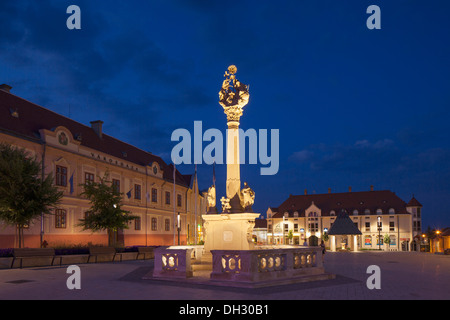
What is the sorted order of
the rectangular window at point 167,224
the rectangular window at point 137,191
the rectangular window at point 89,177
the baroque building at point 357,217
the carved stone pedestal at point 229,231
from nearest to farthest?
the carved stone pedestal at point 229,231 < the rectangular window at point 89,177 < the rectangular window at point 137,191 < the rectangular window at point 167,224 < the baroque building at point 357,217

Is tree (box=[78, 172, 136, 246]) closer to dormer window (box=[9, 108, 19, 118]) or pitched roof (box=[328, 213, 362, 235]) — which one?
dormer window (box=[9, 108, 19, 118])

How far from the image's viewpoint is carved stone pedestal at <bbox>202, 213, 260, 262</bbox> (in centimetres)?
1738

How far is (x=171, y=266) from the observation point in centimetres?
1511

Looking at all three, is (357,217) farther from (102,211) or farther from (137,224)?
(102,211)

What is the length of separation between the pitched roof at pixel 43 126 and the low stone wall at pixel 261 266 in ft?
68.1

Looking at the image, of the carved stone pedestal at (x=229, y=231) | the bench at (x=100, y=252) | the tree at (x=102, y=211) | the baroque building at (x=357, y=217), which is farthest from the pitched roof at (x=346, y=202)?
the carved stone pedestal at (x=229, y=231)

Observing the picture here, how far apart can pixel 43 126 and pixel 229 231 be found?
21.9m

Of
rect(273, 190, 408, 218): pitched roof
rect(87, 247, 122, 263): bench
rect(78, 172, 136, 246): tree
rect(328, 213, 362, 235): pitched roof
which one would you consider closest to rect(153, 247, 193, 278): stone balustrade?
rect(87, 247, 122, 263): bench

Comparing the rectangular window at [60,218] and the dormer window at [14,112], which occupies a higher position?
the dormer window at [14,112]

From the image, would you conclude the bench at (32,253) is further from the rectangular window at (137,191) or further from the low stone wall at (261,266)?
the rectangular window at (137,191)

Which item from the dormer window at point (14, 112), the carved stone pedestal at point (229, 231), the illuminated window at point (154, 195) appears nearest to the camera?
the carved stone pedestal at point (229, 231)

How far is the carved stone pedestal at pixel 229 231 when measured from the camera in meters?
17.4
